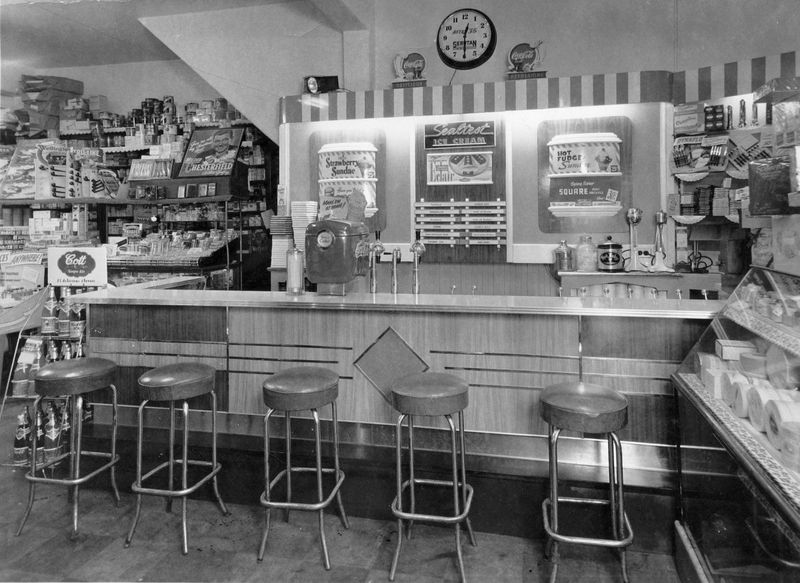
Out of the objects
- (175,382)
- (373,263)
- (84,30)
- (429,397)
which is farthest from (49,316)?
(84,30)

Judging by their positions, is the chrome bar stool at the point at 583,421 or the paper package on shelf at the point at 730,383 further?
the chrome bar stool at the point at 583,421

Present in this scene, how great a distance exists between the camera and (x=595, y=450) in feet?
9.50

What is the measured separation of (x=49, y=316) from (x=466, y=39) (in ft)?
14.4

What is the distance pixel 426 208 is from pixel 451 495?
3.27m

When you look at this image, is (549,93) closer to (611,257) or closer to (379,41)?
(611,257)

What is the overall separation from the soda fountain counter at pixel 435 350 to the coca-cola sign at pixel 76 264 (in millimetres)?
270

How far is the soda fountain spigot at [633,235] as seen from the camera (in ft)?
16.6

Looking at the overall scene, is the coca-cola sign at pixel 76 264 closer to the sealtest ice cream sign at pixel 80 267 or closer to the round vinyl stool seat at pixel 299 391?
the sealtest ice cream sign at pixel 80 267

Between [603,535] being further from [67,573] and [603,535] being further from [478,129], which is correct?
[478,129]

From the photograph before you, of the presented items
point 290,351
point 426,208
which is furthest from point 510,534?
point 426,208

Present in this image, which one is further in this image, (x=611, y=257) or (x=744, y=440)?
(x=611, y=257)

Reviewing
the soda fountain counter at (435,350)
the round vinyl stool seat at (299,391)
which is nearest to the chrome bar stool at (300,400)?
the round vinyl stool seat at (299,391)

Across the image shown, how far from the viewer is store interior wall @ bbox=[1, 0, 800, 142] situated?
19.5ft

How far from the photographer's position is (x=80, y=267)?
12.0 feet
